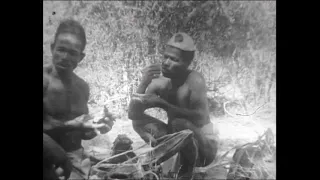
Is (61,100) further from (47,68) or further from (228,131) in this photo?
(228,131)

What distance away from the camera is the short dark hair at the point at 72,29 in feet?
14.7

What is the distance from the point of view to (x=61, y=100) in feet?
14.6

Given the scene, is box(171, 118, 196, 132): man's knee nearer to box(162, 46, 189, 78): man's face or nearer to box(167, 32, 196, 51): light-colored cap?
box(162, 46, 189, 78): man's face

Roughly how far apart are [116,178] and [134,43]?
5.68 feet

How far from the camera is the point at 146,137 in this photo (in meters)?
4.52

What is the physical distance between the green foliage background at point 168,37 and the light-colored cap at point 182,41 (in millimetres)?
66

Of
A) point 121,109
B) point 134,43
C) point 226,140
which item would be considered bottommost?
point 226,140

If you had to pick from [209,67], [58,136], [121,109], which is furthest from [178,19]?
[58,136]

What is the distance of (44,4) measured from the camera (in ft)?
14.8

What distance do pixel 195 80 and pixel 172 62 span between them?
376mm

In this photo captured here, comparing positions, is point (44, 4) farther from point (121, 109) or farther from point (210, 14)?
point (210, 14)

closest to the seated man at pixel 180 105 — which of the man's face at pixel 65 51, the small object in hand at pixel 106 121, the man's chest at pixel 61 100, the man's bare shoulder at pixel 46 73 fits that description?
the small object in hand at pixel 106 121

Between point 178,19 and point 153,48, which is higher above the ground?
point 178,19

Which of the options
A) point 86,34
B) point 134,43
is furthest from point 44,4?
point 134,43
